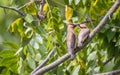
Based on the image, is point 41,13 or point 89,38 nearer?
point 89,38

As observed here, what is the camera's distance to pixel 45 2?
2012 millimetres

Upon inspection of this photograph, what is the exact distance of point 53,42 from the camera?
1.75m

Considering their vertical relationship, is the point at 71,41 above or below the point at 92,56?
above

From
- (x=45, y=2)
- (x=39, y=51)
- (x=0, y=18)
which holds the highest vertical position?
(x=45, y=2)

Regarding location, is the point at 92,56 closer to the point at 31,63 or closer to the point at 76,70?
the point at 76,70

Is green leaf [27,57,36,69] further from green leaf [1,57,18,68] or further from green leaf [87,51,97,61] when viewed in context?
green leaf [87,51,97,61]

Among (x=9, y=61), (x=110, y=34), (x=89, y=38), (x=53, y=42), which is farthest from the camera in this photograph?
(x=110, y=34)

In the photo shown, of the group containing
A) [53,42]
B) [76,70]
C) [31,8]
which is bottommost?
[76,70]

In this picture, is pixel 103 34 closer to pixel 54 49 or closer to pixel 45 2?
pixel 45 2

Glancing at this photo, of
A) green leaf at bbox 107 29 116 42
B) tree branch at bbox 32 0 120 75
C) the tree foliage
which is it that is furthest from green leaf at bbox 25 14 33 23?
green leaf at bbox 107 29 116 42

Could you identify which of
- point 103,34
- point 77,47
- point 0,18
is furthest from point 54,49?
point 0,18

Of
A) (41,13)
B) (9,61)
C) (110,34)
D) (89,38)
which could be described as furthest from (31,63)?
(110,34)

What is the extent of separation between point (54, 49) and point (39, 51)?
0.07 metres

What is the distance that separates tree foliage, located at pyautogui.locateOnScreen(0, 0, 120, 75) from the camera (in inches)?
70.5
